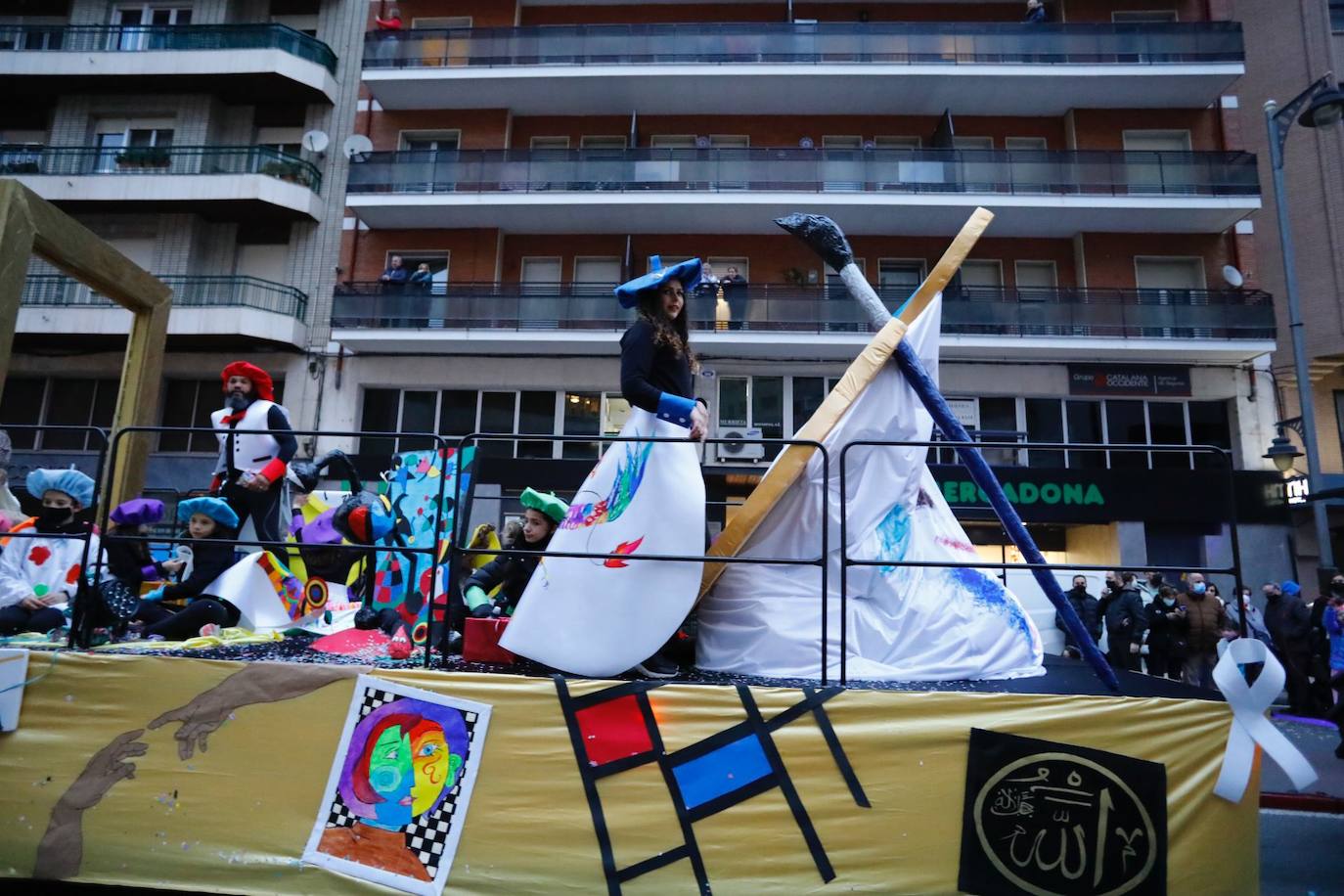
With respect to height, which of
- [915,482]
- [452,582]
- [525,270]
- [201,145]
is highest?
[201,145]

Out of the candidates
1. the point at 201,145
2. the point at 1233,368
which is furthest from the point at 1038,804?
the point at 201,145

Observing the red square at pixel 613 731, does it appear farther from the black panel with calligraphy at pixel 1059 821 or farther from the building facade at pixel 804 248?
the building facade at pixel 804 248

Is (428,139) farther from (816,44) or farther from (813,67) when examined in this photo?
(816,44)

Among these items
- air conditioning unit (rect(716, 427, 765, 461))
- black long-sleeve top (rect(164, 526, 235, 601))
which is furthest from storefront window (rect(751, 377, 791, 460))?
black long-sleeve top (rect(164, 526, 235, 601))

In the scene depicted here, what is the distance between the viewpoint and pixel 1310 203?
1919 cm

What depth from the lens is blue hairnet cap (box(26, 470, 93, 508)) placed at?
200 inches

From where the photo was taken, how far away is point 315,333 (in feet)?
63.9

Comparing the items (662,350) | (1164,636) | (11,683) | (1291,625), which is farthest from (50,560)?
(1291,625)

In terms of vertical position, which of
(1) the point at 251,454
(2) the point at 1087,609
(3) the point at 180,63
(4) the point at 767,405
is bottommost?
(2) the point at 1087,609

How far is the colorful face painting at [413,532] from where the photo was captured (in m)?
5.03

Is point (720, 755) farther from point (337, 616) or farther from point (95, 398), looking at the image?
point (95, 398)

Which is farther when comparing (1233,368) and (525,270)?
(525,270)

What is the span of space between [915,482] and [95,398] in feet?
72.1

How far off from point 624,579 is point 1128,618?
10.3m
